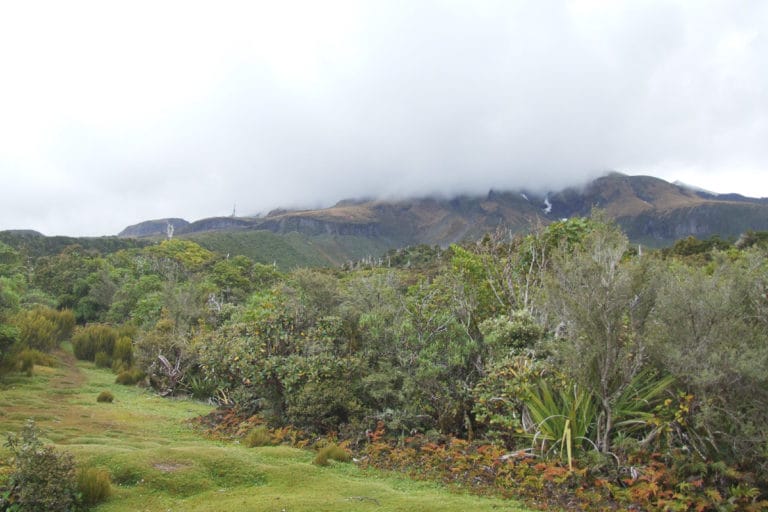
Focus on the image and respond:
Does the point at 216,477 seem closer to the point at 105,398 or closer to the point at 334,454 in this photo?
the point at 334,454

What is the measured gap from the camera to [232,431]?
9.96 meters

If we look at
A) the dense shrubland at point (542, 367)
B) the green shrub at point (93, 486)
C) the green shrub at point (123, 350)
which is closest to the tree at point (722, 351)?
the dense shrubland at point (542, 367)

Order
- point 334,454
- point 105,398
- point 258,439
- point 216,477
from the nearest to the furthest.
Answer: point 216,477, point 334,454, point 258,439, point 105,398

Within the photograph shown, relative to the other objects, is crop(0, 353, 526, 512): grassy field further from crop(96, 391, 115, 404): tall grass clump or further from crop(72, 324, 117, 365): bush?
crop(72, 324, 117, 365): bush

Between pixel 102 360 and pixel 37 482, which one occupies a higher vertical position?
pixel 37 482

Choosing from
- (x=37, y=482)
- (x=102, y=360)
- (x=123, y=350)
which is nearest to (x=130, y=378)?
(x=123, y=350)

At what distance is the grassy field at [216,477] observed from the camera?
5438mm

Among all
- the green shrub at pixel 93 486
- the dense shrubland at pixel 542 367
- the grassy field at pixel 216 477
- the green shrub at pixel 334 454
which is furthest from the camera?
the green shrub at pixel 334 454

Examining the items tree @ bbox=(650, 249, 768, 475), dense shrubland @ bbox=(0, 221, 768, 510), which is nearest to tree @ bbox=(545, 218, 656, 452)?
dense shrubland @ bbox=(0, 221, 768, 510)

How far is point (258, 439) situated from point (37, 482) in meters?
4.14

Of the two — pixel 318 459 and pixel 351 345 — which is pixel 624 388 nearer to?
pixel 318 459

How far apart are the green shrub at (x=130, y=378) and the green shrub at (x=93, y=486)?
1270 cm

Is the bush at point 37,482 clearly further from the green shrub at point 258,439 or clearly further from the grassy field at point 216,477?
the green shrub at point 258,439

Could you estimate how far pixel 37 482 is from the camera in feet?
15.8
